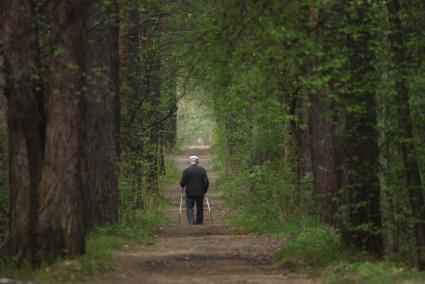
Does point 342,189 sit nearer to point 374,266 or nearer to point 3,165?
point 374,266

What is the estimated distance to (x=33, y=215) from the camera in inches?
520

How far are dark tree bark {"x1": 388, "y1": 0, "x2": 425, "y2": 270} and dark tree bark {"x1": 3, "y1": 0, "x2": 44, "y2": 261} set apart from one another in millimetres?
5012

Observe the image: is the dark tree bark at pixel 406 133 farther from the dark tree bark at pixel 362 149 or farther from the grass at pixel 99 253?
the grass at pixel 99 253

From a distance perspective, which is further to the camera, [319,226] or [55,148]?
[319,226]

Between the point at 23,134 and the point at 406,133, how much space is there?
547 cm

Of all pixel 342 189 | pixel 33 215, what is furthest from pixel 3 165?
pixel 342 189

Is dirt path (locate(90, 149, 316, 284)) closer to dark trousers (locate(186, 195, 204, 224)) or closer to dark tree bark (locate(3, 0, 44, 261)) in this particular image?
dark tree bark (locate(3, 0, 44, 261))

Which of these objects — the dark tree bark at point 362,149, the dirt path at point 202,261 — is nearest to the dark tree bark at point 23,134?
the dirt path at point 202,261

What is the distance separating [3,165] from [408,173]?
23.3 feet

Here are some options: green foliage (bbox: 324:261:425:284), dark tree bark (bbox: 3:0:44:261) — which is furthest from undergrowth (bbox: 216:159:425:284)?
dark tree bark (bbox: 3:0:44:261)

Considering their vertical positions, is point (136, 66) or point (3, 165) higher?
point (136, 66)

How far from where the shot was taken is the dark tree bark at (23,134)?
42.7 feet

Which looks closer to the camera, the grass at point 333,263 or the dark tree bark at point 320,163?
the grass at point 333,263

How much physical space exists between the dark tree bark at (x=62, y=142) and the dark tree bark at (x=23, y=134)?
0.62ft
